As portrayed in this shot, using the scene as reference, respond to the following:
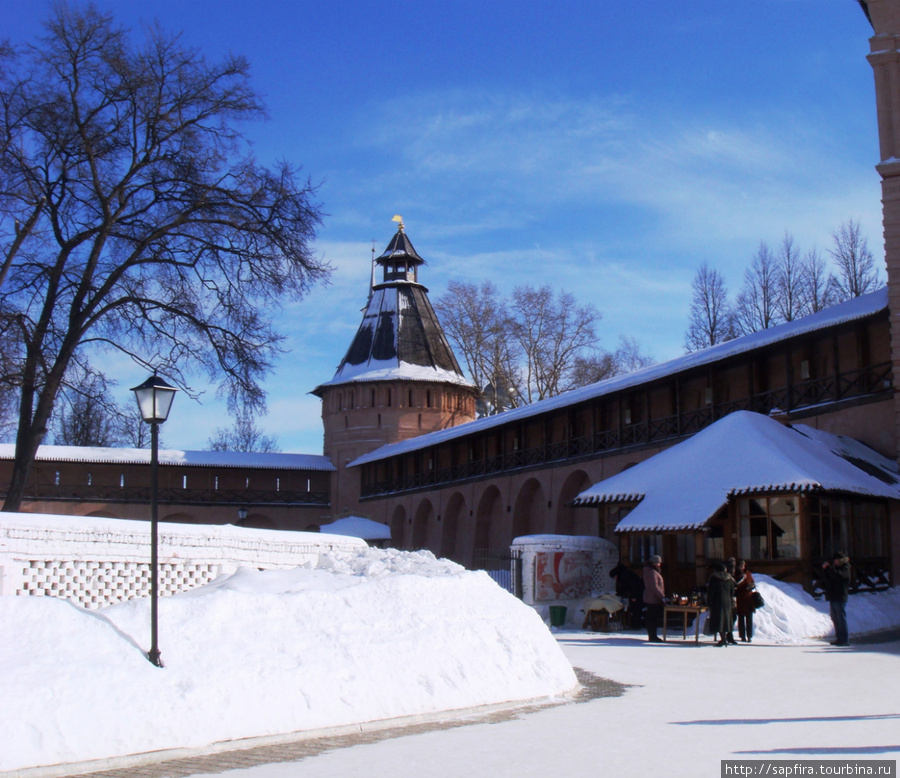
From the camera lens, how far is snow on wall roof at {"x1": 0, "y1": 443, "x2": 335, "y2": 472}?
1624 inches

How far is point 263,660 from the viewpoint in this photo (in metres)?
6.99

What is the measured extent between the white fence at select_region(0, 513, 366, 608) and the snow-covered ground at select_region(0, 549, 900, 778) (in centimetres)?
77

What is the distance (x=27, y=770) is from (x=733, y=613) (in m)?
11.2

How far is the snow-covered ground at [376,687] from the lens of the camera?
5828 millimetres

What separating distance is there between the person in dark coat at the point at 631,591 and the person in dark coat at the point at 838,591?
3.87 m

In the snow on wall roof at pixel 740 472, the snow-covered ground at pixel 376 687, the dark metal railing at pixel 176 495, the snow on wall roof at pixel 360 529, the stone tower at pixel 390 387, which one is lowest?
the snow-covered ground at pixel 376 687

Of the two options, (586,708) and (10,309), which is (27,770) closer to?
(586,708)

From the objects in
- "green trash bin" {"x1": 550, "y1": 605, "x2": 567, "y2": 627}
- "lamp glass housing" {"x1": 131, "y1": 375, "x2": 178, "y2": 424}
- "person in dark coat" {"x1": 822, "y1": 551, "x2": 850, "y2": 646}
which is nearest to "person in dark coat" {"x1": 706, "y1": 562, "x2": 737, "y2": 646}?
"person in dark coat" {"x1": 822, "y1": 551, "x2": 850, "y2": 646}

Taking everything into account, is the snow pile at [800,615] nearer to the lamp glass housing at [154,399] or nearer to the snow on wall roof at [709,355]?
the snow on wall roof at [709,355]

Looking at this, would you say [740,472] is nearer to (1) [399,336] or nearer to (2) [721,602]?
(2) [721,602]

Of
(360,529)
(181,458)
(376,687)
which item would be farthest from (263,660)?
(181,458)

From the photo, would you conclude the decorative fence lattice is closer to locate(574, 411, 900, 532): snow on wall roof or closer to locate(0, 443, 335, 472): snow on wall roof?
locate(574, 411, 900, 532): snow on wall roof

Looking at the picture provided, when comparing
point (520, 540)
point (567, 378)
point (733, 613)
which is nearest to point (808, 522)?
point (733, 613)

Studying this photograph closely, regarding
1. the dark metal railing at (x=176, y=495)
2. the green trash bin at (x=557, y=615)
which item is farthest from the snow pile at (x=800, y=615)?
the dark metal railing at (x=176, y=495)
